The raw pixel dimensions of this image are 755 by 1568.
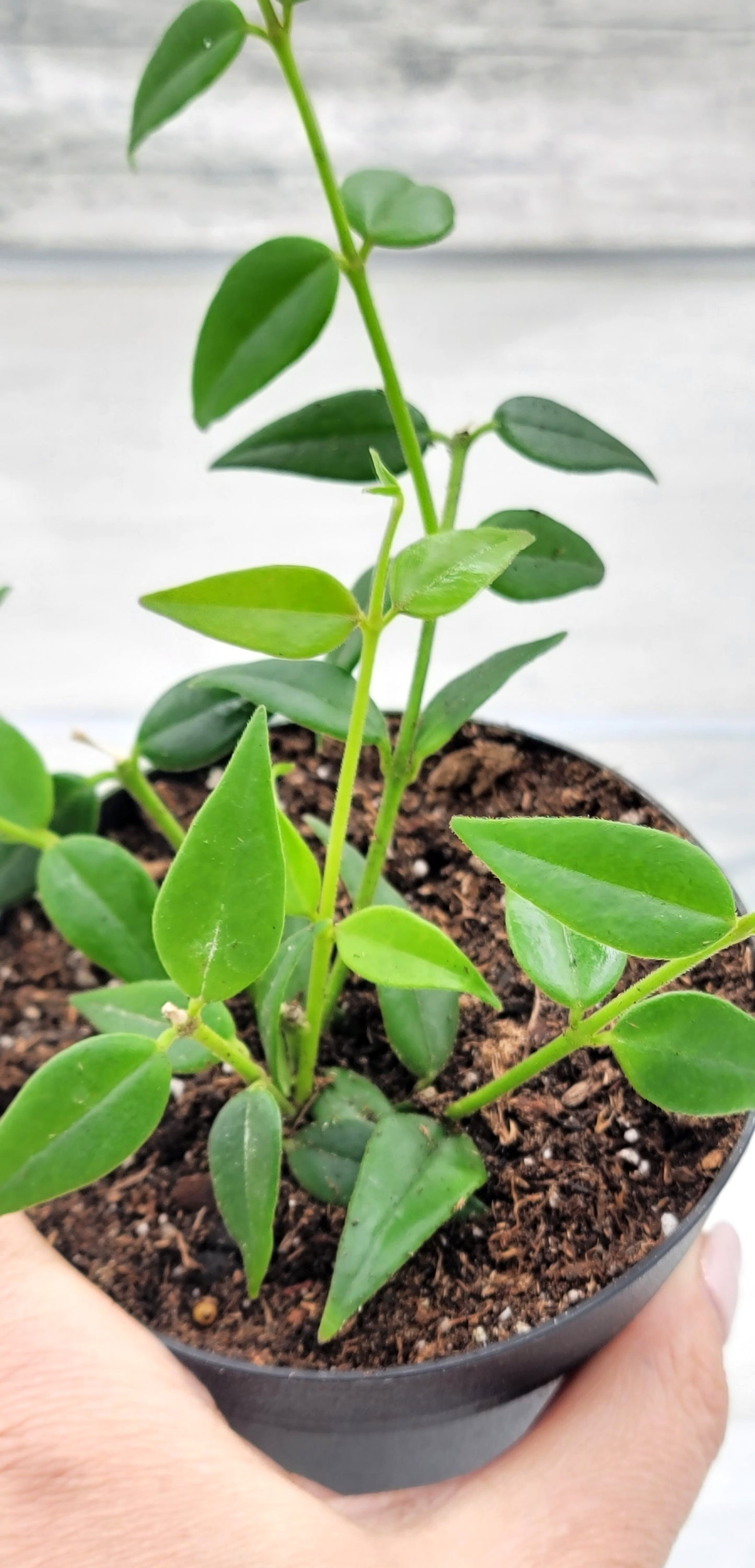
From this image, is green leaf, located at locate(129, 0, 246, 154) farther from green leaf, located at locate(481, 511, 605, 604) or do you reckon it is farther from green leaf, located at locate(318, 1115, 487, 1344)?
green leaf, located at locate(318, 1115, 487, 1344)

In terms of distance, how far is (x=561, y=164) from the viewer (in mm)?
1071

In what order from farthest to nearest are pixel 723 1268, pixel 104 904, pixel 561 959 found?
1. pixel 723 1268
2. pixel 104 904
3. pixel 561 959

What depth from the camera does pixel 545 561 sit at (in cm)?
55

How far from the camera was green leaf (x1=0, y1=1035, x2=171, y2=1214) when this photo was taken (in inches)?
15.4

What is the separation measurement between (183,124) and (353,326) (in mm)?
274

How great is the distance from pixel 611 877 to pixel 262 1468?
32 cm

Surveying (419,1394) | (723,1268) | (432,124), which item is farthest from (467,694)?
(432,124)

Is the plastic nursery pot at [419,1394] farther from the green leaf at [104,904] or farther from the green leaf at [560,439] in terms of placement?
Result: the green leaf at [560,439]

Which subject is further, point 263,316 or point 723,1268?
point 723,1268

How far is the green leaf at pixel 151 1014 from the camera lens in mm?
488

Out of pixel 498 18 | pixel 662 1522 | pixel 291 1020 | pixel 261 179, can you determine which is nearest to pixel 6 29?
pixel 261 179

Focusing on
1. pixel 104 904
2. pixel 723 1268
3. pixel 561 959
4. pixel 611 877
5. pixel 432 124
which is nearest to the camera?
pixel 611 877

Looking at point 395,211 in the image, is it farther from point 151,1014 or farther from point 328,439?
point 151,1014

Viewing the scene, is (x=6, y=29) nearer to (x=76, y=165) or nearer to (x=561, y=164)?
(x=76, y=165)
